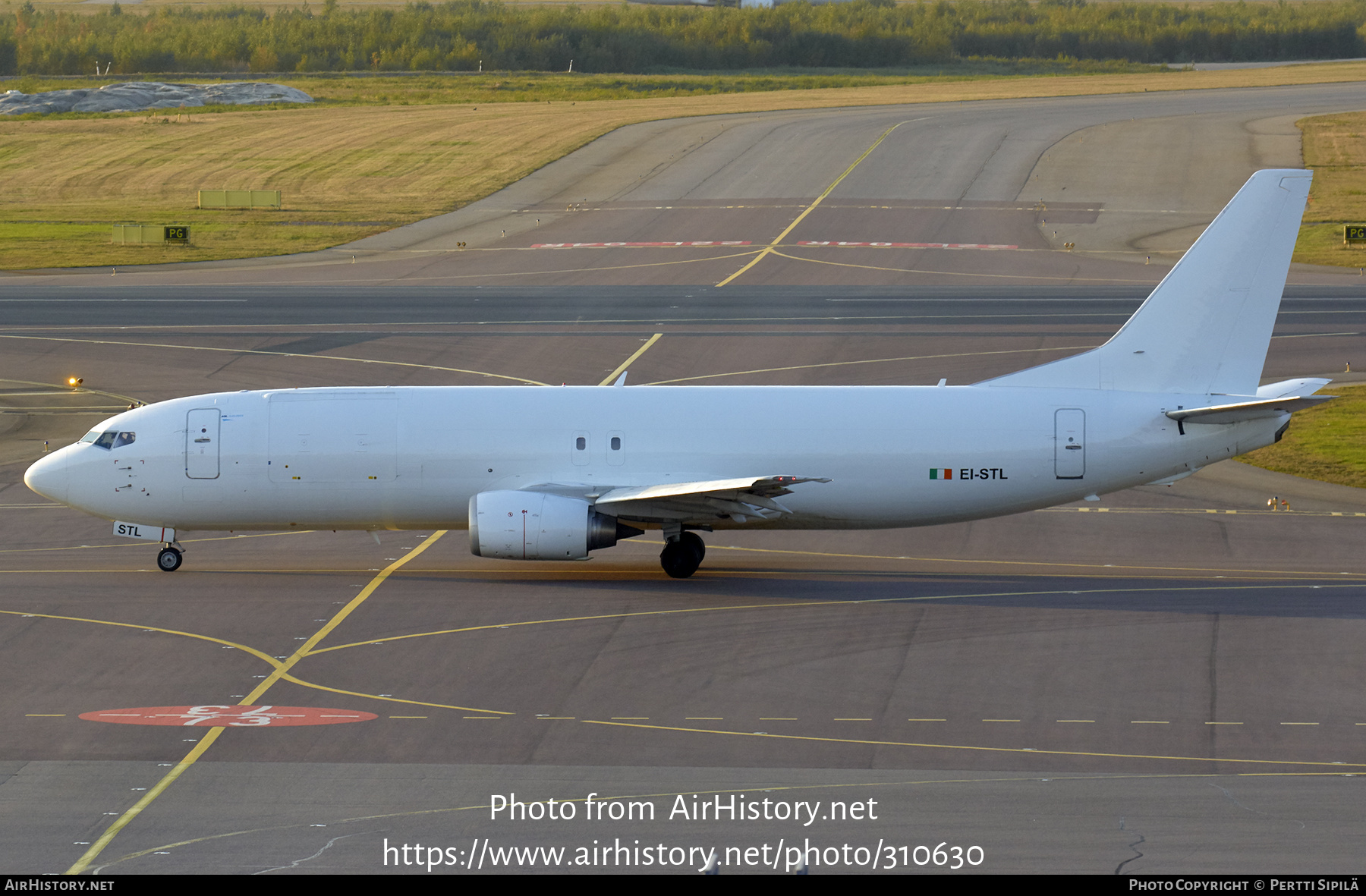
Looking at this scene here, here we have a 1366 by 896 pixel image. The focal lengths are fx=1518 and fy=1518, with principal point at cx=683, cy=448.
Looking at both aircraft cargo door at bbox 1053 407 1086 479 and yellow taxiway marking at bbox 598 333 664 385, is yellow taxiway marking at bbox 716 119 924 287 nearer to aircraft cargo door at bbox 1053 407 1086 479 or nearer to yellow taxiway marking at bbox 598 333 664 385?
A: yellow taxiway marking at bbox 598 333 664 385

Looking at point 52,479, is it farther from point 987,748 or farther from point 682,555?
point 987,748

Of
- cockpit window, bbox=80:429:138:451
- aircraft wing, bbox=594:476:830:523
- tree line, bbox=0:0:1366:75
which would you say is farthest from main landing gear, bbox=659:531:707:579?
tree line, bbox=0:0:1366:75

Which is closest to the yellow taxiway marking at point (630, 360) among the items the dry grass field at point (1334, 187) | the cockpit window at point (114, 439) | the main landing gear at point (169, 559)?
the main landing gear at point (169, 559)

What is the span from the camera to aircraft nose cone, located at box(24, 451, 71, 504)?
35.0 m

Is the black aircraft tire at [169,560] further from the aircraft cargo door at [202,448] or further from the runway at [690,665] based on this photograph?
the aircraft cargo door at [202,448]

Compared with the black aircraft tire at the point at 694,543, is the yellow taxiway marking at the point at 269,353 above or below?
below

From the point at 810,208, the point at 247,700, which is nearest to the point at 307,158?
the point at 810,208

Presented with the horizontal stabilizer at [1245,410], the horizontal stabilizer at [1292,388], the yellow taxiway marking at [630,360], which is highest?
the horizontal stabilizer at [1292,388]

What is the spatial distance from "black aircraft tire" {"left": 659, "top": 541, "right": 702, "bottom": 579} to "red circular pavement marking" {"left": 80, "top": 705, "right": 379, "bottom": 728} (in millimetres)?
10194

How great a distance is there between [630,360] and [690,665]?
30.0 metres

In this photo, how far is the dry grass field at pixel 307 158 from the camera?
90438 millimetres

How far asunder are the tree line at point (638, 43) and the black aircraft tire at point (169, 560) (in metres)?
146

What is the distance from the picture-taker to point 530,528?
3266 centimetres

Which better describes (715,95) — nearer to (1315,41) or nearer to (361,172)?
(361,172)
